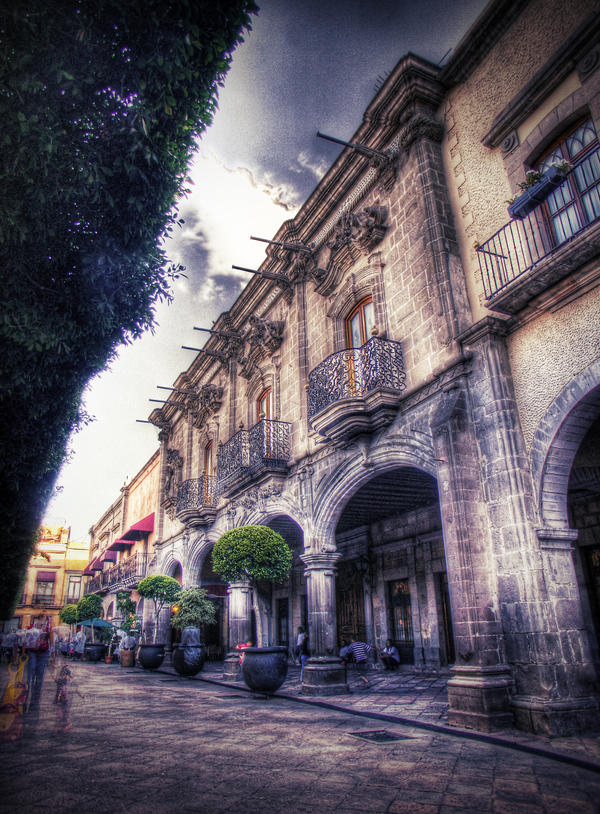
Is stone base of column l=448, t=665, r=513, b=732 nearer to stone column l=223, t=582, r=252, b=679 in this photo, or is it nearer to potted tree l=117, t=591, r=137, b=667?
stone column l=223, t=582, r=252, b=679

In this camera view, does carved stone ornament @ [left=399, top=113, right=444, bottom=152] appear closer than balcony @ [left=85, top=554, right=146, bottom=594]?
Yes

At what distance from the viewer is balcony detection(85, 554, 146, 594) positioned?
26.8 m

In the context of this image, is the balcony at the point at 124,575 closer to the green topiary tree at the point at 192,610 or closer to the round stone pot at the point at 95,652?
the round stone pot at the point at 95,652

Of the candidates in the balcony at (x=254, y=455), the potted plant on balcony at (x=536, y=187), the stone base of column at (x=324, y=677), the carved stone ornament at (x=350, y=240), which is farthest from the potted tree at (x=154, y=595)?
the potted plant on balcony at (x=536, y=187)

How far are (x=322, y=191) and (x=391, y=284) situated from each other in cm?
399

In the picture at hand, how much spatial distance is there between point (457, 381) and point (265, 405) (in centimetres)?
Result: 870

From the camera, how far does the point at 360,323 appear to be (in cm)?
1199

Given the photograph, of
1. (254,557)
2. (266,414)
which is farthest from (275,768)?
(266,414)

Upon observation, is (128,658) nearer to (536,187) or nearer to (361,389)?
(361,389)

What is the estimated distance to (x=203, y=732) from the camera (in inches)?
262

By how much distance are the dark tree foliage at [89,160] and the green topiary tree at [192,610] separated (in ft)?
32.9

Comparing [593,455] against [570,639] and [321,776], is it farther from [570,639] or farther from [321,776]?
[321,776]

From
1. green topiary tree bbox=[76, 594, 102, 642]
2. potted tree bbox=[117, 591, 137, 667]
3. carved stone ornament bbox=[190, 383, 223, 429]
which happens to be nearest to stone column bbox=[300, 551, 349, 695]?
carved stone ornament bbox=[190, 383, 223, 429]

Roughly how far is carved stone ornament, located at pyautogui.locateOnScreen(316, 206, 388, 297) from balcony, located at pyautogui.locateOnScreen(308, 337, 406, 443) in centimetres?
251
